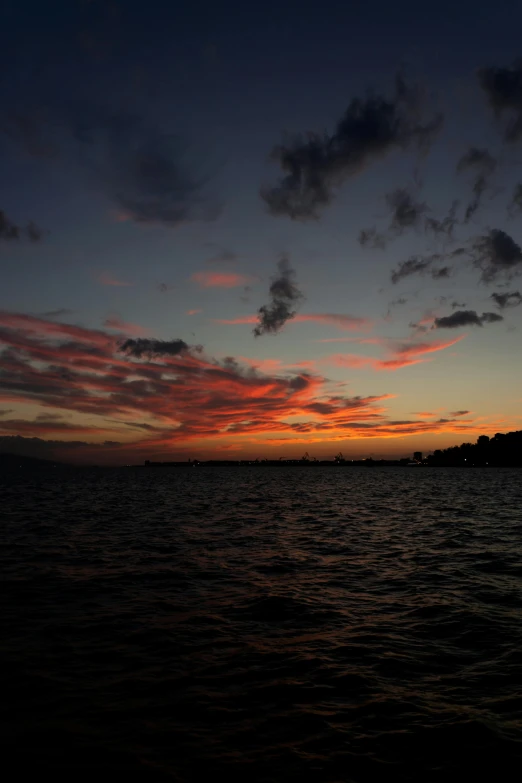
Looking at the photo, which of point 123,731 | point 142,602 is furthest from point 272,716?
point 142,602

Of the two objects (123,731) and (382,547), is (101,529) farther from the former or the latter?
(123,731)

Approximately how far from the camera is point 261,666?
1289cm

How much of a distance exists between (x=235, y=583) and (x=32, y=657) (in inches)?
371

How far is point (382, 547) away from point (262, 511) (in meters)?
25.6

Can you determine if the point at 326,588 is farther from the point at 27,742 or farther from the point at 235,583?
the point at 27,742

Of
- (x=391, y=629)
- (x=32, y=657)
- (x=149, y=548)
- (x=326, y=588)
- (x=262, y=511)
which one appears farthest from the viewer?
(x=262, y=511)

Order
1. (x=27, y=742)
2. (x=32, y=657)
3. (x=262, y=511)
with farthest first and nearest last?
(x=262, y=511) < (x=32, y=657) < (x=27, y=742)

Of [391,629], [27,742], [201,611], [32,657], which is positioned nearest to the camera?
[27,742]

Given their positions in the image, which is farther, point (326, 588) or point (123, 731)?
point (326, 588)

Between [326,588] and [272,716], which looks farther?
[326,588]

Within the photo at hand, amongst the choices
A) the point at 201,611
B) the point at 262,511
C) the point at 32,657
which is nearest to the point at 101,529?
the point at 262,511

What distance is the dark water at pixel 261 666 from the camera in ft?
29.4

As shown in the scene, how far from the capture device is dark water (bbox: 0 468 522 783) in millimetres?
8969

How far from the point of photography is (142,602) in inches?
722
